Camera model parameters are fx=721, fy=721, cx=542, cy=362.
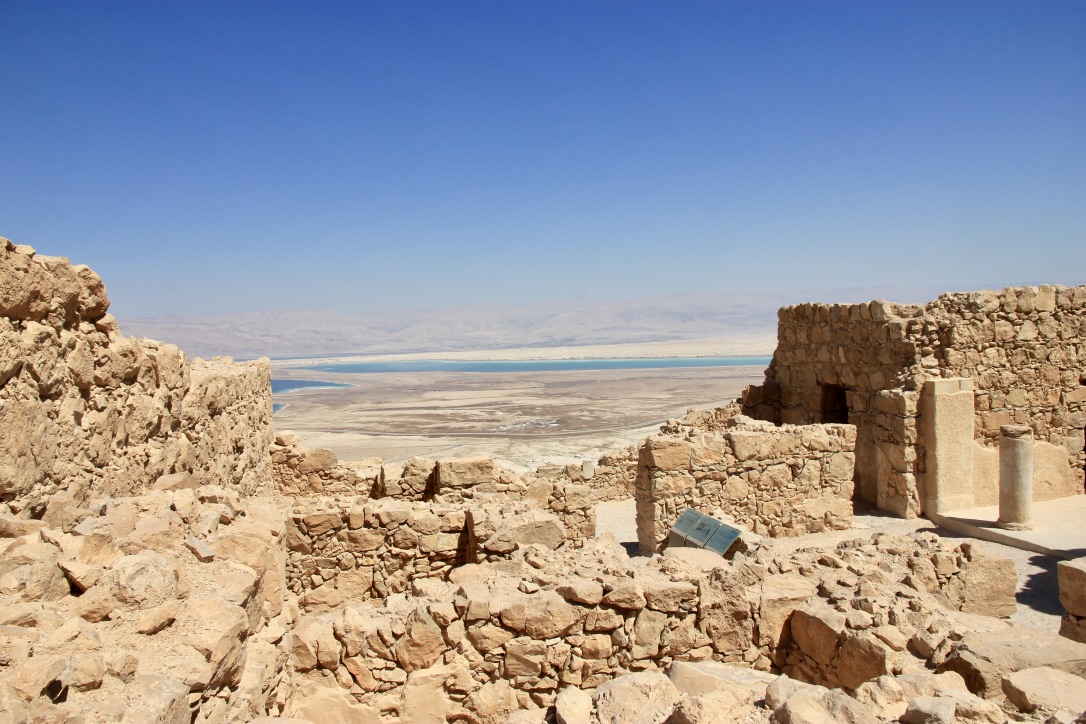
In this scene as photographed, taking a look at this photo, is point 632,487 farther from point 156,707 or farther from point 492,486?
point 156,707

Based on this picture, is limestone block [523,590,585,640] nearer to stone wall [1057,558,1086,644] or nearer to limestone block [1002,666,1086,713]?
limestone block [1002,666,1086,713]

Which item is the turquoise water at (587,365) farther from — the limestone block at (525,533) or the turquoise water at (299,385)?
the limestone block at (525,533)

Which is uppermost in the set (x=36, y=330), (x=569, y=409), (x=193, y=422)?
(x=36, y=330)

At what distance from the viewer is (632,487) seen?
12.6 metres

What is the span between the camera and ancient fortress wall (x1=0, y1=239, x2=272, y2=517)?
3701 mm

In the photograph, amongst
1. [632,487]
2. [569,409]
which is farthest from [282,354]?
[632,487]

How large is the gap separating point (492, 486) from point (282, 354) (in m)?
135

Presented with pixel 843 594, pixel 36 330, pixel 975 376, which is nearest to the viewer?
pixel 36 330

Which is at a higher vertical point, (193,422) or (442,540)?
(193,422)

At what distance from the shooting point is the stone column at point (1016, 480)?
9.59 metres

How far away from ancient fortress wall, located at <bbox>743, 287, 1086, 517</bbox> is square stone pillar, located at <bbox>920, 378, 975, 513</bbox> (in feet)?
0.30

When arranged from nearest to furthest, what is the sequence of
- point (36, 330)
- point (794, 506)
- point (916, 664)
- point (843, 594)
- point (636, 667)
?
point (36, 330)
point (916, 664)
point (636, 667)
point (843, 594)
point (794, 506)

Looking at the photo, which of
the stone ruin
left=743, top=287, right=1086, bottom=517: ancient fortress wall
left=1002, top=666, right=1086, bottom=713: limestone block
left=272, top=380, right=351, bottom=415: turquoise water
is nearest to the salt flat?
left=272, top=380, right=351, bottom=415: turquoise water

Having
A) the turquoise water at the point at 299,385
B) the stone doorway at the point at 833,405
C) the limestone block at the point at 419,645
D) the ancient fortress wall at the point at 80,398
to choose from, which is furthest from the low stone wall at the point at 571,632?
the turquoise water at the point at 299,385
